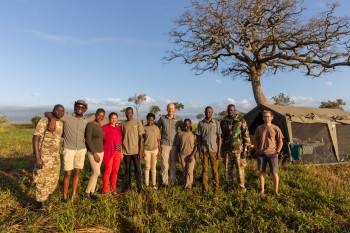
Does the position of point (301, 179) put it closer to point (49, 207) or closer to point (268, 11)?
point (49, 207)

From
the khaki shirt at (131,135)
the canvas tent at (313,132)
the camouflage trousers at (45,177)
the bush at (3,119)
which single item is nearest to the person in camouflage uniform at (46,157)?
the camouflage trousers at (45,177)

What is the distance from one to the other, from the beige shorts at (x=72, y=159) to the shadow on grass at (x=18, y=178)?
114 cm

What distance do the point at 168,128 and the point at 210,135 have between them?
3.05ft

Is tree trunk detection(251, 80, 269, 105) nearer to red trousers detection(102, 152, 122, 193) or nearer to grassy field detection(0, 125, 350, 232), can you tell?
grassy field detection(0, 125, 350, 232)

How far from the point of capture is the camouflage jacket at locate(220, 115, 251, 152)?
723 centimetres

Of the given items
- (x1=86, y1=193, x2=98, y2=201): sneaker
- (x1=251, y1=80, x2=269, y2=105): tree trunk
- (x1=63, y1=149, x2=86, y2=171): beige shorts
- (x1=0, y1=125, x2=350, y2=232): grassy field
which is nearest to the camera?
(x1=0, y1=125, x2=350, y2=232): grassy field

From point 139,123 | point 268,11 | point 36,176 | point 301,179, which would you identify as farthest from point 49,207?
point 268,11

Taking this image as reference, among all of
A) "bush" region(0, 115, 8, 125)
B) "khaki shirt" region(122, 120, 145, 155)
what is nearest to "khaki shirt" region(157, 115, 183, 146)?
"khaki shirt" region(122, 120, 145, 155)

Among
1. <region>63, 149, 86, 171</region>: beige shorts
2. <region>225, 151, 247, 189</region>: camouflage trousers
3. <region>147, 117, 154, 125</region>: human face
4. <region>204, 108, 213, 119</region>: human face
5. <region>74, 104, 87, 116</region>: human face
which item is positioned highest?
<region>74, 104, 87, 116</region>: human face

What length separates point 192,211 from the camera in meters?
6.25

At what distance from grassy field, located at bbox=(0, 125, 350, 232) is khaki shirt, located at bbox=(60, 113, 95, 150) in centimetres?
108

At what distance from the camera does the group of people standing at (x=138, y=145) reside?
20.1 feet

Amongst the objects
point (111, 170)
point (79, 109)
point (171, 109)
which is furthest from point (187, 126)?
point (79, 109)

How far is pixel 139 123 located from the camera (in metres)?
7.17
